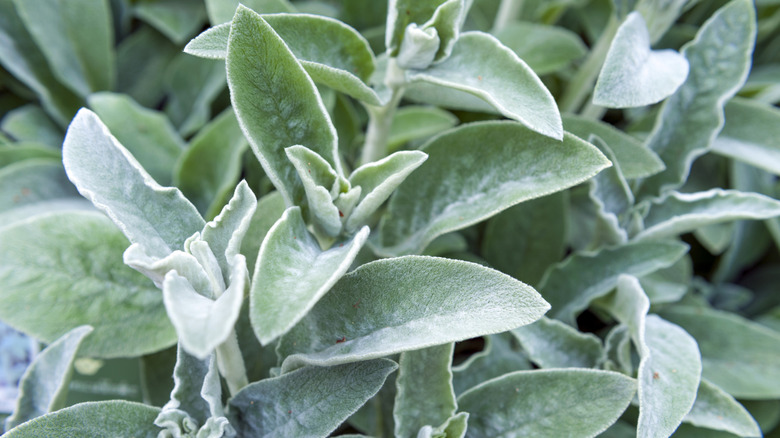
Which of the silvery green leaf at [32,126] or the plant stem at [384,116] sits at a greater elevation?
the plant stem at [384,116]

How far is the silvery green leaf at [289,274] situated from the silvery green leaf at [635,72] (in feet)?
0.85

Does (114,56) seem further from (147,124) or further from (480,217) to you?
(480,217)

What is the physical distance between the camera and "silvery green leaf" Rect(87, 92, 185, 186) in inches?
36.0

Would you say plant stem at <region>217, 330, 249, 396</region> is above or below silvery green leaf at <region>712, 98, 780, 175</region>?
below

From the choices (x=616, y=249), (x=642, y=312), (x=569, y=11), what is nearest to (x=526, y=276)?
(x=616, y=249)

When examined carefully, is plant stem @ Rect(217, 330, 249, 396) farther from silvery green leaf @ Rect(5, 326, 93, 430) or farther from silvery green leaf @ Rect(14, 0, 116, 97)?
silvery green leaf @ Rect(14, 0, 116, 97)

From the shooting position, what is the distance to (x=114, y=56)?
1098 mm

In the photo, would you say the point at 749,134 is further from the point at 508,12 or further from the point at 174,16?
the point at 174,16

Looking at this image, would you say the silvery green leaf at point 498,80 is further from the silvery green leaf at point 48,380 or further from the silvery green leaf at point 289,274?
the silvery green leaf at point 48,380

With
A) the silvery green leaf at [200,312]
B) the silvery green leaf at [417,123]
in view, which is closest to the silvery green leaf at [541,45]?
the silvery green leaf at [417,123]

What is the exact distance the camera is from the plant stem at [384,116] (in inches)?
27.5

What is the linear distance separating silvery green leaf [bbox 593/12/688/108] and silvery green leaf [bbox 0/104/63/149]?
800mm

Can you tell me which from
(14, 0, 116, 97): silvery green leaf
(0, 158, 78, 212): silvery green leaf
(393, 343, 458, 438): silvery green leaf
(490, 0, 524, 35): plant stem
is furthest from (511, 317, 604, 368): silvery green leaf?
(14, 0, 116, 97): silvery green leaf

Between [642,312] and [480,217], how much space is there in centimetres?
18
